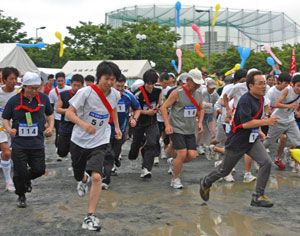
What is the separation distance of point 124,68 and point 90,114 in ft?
89.2

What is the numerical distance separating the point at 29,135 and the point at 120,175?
2.68 meters

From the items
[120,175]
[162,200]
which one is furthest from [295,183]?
[120,175]

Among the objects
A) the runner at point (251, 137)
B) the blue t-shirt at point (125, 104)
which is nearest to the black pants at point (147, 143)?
the blue t-shirt at point (125, 104)

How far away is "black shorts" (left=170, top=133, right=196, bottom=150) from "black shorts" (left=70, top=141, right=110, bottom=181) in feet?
5.96

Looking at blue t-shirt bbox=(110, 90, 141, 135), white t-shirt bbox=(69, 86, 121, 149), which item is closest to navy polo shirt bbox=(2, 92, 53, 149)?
white t-shirt bbox=(69, 86, 121, 149)

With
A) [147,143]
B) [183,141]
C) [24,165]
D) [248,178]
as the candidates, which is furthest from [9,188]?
[248,178]

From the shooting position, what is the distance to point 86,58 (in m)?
41.3

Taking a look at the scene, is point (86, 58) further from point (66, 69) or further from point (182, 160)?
point (182, 160)

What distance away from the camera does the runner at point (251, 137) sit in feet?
16.2

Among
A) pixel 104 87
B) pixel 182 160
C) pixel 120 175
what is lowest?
pixel 120 175

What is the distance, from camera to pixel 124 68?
31484mm

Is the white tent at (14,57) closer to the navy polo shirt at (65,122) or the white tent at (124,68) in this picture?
the white tent at (124,68)

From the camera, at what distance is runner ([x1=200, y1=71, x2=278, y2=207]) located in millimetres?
4941

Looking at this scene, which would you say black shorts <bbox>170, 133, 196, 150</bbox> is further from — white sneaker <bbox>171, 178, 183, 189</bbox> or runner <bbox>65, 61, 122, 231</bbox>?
runner <bbox>65, 61, 122, 231</bbox>
